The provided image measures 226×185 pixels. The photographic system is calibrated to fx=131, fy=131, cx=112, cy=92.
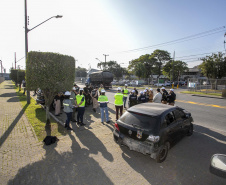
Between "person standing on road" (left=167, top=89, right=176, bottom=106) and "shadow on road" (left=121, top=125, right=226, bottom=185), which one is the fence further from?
"shadow on road" (left=121, top=125, right=226, bottom=185)

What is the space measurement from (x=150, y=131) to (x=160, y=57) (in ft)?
167

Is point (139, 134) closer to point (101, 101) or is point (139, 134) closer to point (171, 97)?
point (101, 101)

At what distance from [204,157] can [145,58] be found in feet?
167

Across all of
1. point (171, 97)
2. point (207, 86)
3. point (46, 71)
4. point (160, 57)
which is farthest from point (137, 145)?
point (160, 57)

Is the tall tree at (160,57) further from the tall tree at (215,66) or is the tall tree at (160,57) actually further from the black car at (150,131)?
the black car at (150,131)

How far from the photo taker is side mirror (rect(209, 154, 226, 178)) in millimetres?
1946

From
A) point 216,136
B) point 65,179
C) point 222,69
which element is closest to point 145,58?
point 222,69

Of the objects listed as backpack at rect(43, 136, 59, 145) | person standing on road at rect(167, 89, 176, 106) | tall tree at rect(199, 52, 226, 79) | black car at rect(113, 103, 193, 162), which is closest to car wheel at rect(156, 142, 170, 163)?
black car at rect(113, 103, 193, 162)

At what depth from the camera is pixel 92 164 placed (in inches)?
148

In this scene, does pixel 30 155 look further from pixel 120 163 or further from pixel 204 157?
pixel 204 157

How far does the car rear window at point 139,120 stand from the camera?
381 cm

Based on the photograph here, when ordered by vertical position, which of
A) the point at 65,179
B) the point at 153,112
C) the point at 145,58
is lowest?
the point at 65,179

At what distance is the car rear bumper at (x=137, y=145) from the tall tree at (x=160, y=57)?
49.8m

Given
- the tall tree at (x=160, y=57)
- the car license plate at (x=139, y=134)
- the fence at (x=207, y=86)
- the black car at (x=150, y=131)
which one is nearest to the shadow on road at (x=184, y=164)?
the black car at (x=150, y=131)
